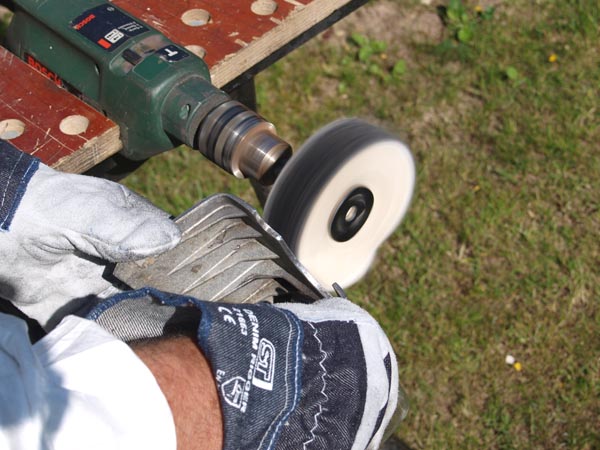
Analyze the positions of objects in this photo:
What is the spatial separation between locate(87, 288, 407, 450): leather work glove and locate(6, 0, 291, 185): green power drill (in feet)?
1.02

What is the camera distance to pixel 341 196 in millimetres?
1720

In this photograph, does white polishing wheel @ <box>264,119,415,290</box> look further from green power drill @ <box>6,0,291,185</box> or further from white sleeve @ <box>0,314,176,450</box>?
white sleeve @ <box>0,314,176,450</box>

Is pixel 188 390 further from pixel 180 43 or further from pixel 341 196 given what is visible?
pixel 180 43

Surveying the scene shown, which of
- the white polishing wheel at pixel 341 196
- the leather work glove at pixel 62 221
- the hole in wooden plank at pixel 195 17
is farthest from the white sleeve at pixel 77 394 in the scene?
the hole in wooden plank at pixel 195 17

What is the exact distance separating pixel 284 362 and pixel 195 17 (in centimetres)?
88

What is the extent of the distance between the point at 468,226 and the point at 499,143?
15.7 inches

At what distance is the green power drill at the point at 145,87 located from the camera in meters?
1.47

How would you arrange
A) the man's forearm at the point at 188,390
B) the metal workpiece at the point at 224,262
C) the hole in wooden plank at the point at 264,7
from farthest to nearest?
the hole in wooden plank at the point at 264,7 < the metal workpiece at the point at 224,262 < the man's forearm at the point at 188,390

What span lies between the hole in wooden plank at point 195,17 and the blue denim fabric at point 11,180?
23.2 inches

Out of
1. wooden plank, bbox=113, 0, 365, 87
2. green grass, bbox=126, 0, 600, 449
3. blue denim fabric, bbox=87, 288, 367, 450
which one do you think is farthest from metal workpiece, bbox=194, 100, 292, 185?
green grass, bbox=126, 0, 600, 449

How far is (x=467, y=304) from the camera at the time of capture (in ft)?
8.49

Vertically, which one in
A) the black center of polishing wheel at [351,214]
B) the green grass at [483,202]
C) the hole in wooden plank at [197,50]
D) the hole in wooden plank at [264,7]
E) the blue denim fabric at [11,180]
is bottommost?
the green grass at [483,202]

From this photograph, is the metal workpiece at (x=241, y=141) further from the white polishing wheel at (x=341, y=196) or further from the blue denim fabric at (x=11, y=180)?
the blue denim fabric at (x=11, y=180)

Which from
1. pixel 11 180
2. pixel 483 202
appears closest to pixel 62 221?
pixel 11 180
